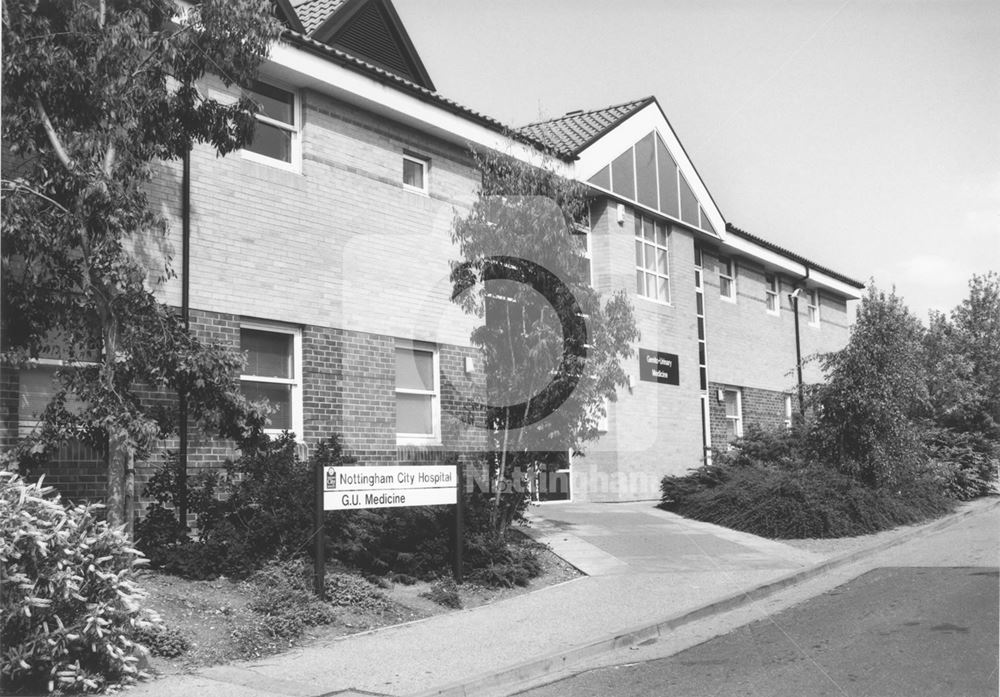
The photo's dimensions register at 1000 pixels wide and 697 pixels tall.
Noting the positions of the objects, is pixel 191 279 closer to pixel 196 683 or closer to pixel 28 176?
pixel 28 176

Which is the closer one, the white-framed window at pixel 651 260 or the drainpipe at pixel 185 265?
the drainpipe at pixel 185 265

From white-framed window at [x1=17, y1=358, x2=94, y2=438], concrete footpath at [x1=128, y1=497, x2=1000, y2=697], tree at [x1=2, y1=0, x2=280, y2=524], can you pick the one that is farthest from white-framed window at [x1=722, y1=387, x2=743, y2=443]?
white-framed window at [x1=17, y1=358, x2=94, y2=438]

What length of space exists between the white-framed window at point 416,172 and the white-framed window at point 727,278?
36.1 feet

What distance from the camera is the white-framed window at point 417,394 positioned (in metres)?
14.7

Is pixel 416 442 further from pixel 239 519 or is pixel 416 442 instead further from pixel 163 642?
pixel 163 642

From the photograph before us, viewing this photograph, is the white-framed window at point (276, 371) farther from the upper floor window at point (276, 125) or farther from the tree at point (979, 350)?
the tree at point (979, 350)

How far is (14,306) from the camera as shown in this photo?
9094 millimetres

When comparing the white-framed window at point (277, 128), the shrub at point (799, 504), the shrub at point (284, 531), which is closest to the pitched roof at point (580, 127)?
the white-framed window at point (277, 128)

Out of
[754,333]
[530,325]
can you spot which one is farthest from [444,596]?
[754,333]

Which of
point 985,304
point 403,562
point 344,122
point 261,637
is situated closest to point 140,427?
point 261,637

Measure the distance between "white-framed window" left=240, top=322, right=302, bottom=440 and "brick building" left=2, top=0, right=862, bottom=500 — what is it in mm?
29

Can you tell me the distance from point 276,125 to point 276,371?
3.29 metres

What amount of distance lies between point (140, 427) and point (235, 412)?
126 cm

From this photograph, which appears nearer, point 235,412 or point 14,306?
point 14,306
